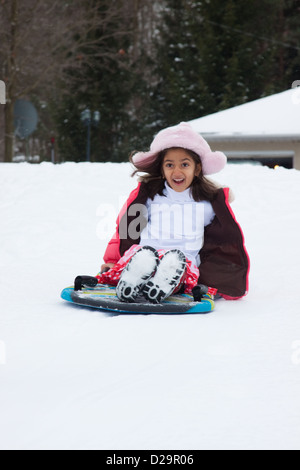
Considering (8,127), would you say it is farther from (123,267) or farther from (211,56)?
(123,267)

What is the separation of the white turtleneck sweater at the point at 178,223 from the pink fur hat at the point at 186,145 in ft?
0.65

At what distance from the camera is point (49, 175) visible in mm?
7457

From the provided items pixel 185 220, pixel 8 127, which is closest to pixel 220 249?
pixel 185 220

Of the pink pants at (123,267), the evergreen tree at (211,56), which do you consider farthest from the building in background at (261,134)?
the pink pants at (123,267)

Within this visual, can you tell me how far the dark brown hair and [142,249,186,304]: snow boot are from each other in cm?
64

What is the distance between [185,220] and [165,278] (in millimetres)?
618

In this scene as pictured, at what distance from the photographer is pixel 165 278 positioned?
296cm

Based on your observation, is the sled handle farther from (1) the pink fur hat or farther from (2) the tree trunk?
(2) the tree trunk

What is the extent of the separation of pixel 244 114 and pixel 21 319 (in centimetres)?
1229

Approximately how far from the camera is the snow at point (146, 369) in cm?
159

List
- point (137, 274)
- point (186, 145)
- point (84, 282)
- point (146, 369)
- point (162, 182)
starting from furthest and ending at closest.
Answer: point (162, 182) → point (186, 145) → point (84, 282) → point (137, 274) → point (146, 369)

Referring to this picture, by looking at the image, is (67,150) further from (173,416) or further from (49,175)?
(173,416)

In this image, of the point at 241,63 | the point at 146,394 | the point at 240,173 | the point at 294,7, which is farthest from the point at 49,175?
the point at 294,7

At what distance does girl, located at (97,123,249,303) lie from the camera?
11.1 feet
